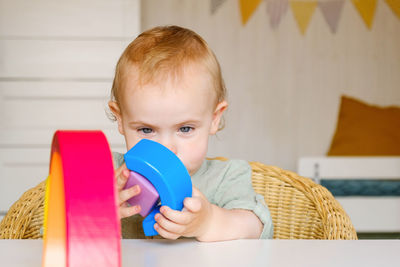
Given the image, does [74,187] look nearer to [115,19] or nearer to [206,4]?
[115,19]

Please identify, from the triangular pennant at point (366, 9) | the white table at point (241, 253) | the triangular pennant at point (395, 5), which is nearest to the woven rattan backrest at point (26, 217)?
the white table at point (241, 253)

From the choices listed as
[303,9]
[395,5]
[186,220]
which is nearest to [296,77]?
[303,9]

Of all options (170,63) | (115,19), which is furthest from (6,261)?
(115,19)

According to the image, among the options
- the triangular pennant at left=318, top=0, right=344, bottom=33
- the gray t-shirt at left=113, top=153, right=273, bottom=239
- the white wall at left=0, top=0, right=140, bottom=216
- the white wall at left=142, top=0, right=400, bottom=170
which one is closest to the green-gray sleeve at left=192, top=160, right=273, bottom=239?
the gray t-shirt at left=113, top=153, right=273, bottom=239

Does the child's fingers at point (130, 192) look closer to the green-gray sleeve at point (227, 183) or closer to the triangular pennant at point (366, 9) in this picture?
the green-gray sleeve at point (227, 183)

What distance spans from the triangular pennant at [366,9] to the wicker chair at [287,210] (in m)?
2.64

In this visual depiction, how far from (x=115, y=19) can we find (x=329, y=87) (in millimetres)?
1570

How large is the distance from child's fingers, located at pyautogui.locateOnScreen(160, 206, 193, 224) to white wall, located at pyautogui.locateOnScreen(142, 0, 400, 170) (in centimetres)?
279

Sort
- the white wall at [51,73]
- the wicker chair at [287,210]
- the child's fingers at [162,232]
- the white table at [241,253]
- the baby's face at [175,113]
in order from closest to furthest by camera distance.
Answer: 1. the white table at [241,253]
2. the child's fingers at [162,232]
3. the baby's face at [175,113]
4. the wicker chair at [287,210]
5. the white wall at [51,73]

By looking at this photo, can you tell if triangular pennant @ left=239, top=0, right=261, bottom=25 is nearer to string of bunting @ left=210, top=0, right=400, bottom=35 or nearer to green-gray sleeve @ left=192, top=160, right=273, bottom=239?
string of bunting @ left=210, top=0, right=400, bottom=35

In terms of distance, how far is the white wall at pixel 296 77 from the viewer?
335 cm

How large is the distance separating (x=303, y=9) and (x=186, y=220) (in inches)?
118

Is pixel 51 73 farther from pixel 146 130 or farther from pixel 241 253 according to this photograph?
pixel 241 253

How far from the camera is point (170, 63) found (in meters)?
0.81
